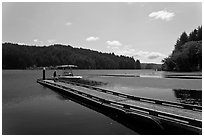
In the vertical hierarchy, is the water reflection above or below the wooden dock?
below

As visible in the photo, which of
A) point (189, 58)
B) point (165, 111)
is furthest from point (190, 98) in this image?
point (189, 58)

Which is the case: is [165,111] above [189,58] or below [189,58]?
below

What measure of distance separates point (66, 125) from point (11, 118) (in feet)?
15.0

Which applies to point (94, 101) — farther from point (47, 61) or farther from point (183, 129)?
point (47, 61)

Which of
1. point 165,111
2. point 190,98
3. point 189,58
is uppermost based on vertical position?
point 189,58

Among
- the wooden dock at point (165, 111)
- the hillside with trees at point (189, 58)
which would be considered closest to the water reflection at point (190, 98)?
the wooden dock at point (165, 111)

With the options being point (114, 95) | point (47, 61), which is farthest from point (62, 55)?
point (114, 95)

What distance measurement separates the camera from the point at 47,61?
156625mm

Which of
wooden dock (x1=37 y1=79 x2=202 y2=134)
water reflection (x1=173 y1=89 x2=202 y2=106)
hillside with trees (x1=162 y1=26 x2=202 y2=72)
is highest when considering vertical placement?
hillside with trees (x1=162 y1=26 x2=202 y2=72)

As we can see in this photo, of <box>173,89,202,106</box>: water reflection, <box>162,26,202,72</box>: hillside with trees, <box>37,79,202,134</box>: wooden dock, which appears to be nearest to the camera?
<box>37,79,202,134</box>: wooden dock

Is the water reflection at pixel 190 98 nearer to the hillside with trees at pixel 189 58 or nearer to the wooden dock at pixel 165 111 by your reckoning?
the wooden dock at pixel 165 111

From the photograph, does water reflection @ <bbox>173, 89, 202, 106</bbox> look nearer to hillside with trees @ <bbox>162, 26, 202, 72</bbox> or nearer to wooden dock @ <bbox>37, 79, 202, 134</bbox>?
wooden dock @ <bbox>37, 79, 202, 134</bbox>

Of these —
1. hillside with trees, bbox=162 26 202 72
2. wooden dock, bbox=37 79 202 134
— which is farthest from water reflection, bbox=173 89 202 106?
hillside with trees, bbox=162 26 202 72

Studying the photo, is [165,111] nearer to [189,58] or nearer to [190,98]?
[190,98]
